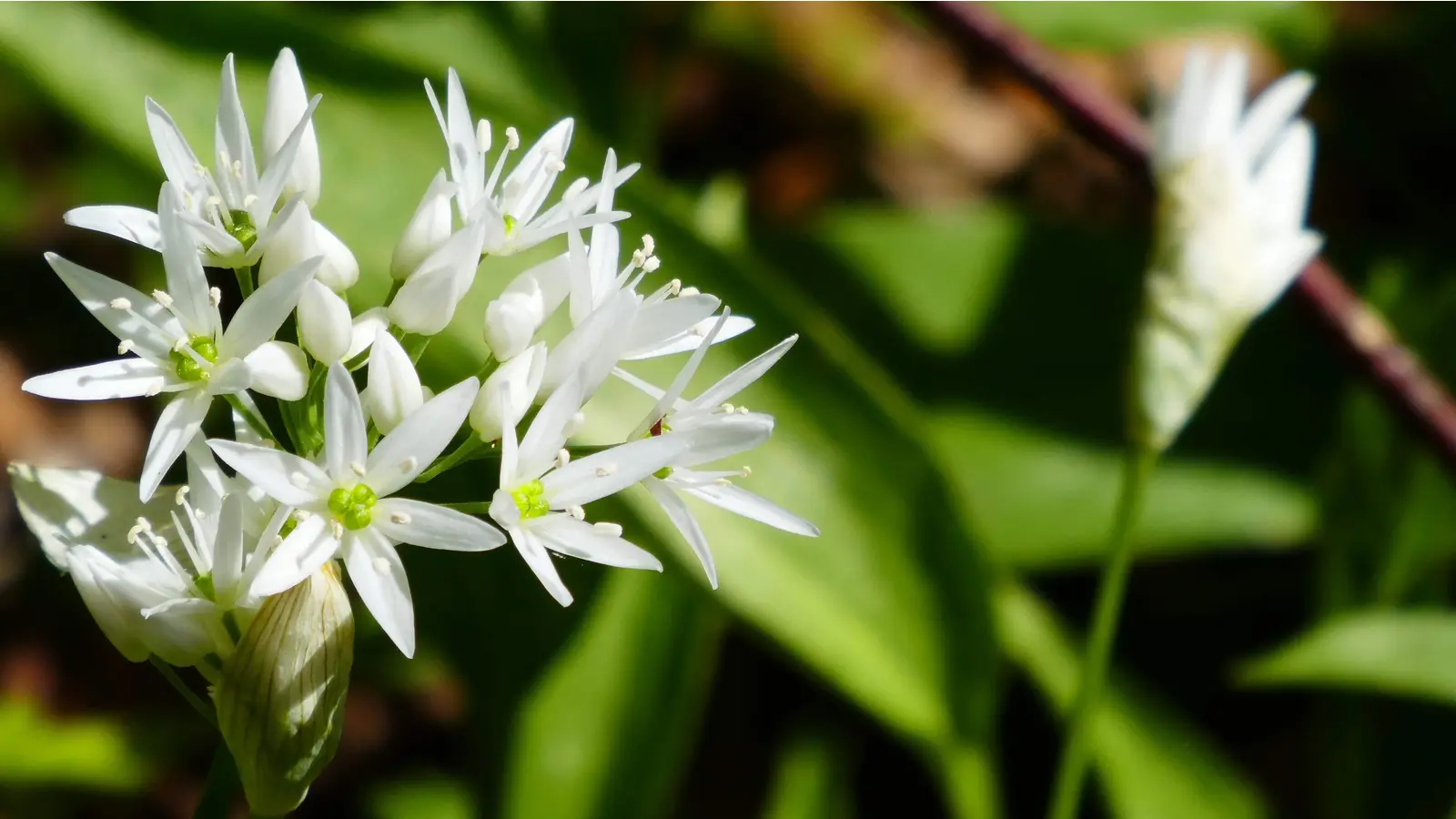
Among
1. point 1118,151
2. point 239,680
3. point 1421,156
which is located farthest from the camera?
point 1421,156

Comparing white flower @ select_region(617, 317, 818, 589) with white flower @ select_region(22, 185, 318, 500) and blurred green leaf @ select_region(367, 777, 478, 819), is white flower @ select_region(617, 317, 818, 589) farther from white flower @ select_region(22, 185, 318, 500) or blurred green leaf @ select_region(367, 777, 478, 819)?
blurred green leaf @ select_region(367, 777, 478, 819)

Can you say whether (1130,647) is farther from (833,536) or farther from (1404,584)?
(833,536)

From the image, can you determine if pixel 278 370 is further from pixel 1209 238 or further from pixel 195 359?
pixel 1209 238

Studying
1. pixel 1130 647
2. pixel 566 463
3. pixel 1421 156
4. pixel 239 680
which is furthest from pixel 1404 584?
pixel 239 680

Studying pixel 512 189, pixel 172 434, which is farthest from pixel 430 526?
pixel 512 189

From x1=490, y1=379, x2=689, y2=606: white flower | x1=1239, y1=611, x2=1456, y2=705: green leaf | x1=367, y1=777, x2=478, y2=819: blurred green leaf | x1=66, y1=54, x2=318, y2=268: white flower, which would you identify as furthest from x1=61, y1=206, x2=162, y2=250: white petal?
x1=1239, y1=611, x2=1456, y2=705: green leaf

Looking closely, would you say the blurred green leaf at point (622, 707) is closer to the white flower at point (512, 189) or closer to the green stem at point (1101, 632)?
the green stem at point (1101, 632)
